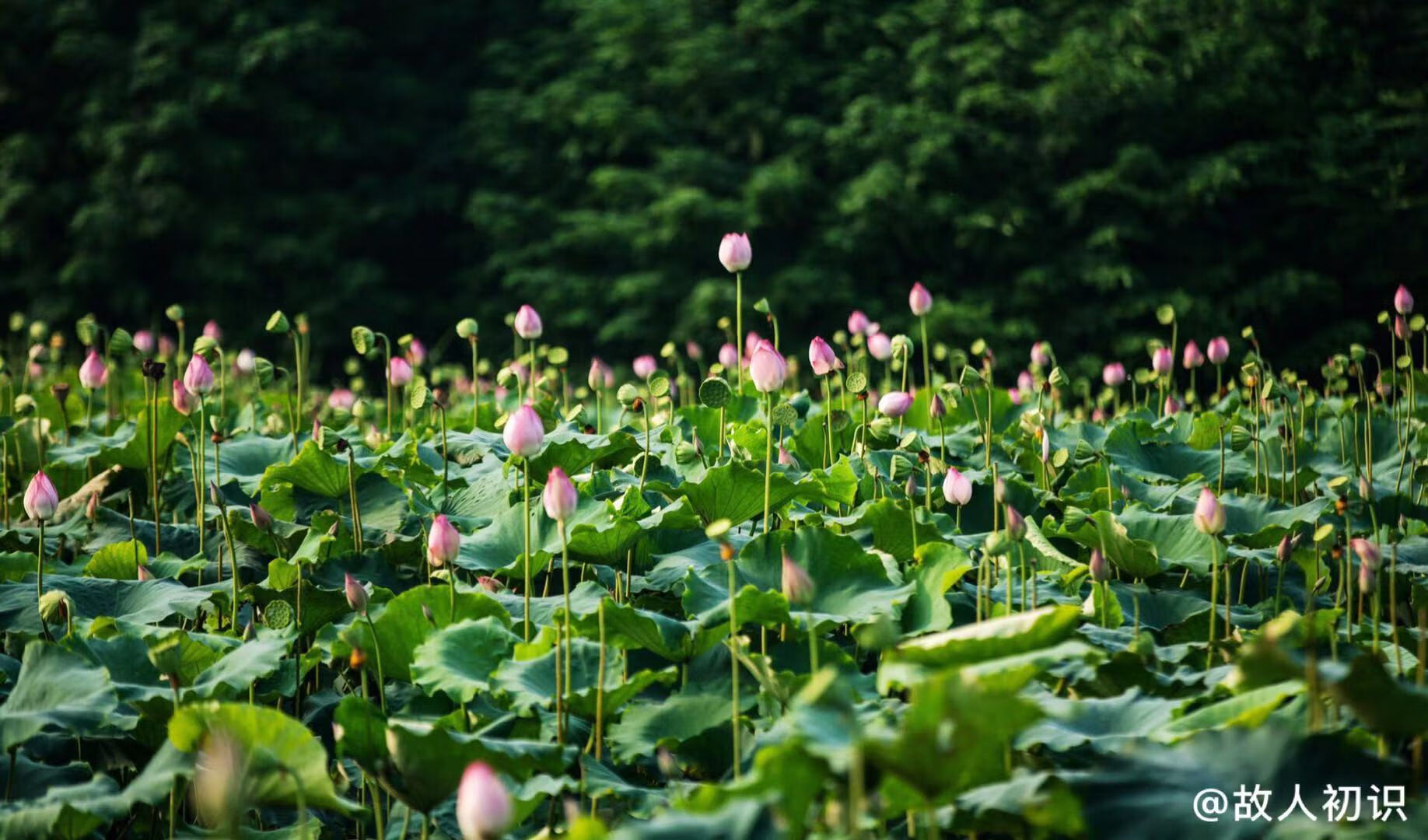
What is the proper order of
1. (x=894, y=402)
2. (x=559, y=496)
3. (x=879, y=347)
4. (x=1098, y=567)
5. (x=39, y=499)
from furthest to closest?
(x=879, y=347) → (x=894, y=402) → (x=39, y=499) → (x=1098, y=567) → (x=559, y=496)

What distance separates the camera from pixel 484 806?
0.78 m

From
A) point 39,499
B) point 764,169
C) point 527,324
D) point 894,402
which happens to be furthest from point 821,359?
point 764,169

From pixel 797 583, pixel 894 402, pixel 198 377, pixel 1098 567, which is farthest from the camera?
pixel 894 402

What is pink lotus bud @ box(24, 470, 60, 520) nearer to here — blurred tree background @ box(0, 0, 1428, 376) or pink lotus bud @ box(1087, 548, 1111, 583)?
pink lotus bud @ box(1087, 548, 1111, 583)

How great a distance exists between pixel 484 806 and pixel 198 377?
3.50ft

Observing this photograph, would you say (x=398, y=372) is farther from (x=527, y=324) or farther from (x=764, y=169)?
(x=764, y=169)

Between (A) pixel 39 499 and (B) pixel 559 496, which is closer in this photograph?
(B) pixel 559 496

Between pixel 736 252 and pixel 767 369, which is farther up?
pixel 736 252

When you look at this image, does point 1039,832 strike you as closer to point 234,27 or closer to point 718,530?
point 718,530

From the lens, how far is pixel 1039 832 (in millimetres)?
867

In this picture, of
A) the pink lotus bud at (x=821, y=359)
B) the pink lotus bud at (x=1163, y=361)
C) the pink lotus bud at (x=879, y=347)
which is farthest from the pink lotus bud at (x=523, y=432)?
the pink lotus bud at (x=1163, y=361)

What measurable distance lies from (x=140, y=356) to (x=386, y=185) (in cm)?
977

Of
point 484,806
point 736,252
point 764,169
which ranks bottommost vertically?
point 484,806

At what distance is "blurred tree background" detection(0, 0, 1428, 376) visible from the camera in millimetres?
9891
